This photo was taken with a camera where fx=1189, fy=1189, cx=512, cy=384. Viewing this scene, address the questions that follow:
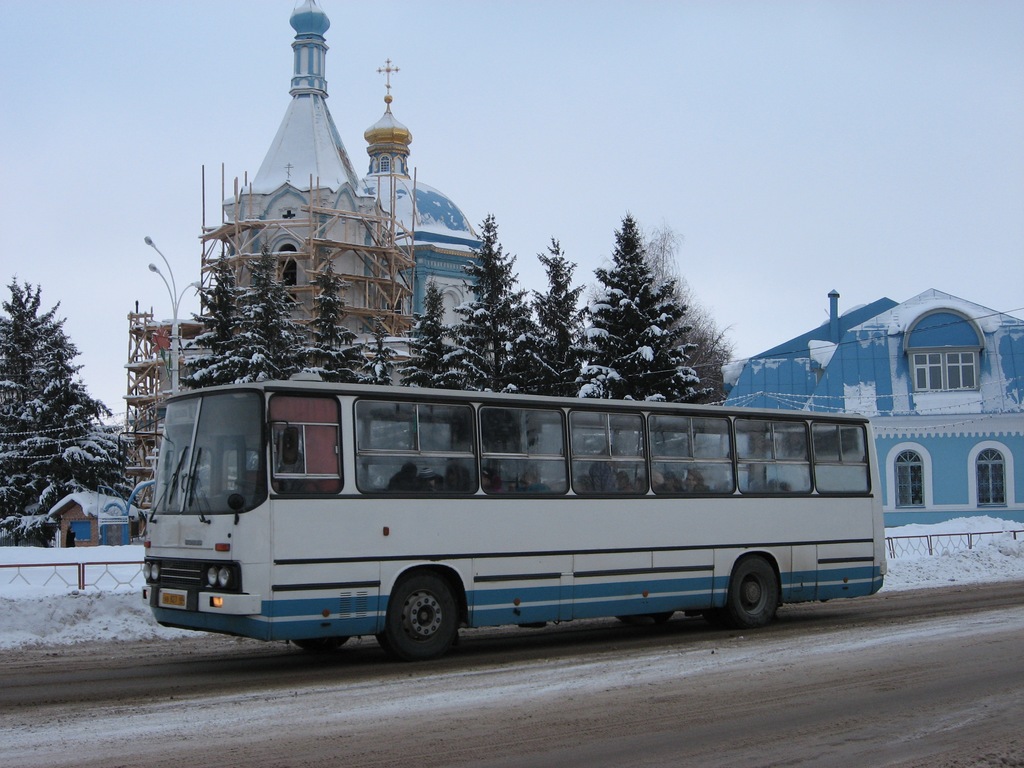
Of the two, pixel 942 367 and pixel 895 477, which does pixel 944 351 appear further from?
pixel 895 477

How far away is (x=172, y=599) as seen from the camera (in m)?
12.1

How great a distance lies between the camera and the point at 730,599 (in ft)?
52.5

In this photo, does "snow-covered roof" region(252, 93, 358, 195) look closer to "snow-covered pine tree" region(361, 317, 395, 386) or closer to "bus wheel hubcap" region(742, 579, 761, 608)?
"snow-covered pine tree" region(361, 317, 395, 386)

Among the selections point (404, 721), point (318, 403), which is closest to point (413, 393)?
point (318, 403)

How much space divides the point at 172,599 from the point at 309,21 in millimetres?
56024

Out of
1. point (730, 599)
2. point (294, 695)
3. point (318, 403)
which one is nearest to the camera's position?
point (294, 695)

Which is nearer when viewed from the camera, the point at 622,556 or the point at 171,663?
the point at 171,663

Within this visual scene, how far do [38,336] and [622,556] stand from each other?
39.3m

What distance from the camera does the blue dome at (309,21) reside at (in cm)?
6328

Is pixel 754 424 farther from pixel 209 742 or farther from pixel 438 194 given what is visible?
pixel 438 194

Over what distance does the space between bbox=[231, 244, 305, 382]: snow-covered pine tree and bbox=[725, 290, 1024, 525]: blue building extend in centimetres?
1857

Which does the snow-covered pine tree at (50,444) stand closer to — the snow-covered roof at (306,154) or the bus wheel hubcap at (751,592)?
the snow-covered roof at (306,154)

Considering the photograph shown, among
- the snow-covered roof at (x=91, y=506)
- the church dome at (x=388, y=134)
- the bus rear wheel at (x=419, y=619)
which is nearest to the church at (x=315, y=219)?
the church dome at (x=388, y=134)

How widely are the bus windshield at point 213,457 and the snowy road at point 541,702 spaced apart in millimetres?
1724
